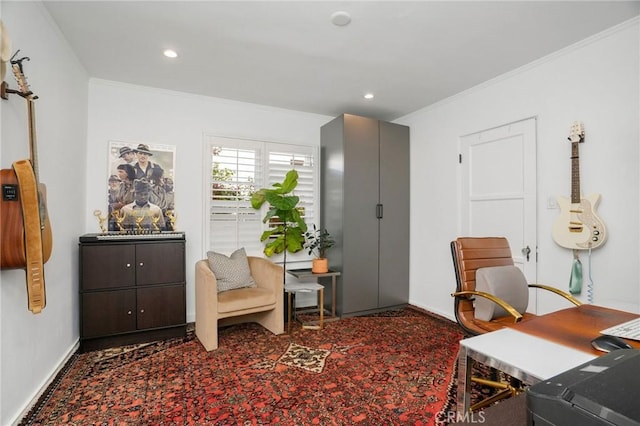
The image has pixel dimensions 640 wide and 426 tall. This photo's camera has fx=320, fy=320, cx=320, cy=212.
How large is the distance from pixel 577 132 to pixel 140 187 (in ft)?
14.0

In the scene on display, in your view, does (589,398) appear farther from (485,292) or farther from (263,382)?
(263,382)

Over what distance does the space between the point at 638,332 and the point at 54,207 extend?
11.8 ft

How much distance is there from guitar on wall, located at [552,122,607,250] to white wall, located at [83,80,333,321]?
3.13 meters

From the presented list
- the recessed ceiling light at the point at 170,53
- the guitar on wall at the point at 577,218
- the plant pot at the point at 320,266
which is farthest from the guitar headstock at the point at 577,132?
the recessed ceiling light at the point at 170,53

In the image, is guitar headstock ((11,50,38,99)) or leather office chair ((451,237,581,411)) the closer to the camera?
guitar headstock ((11,50,38,99))

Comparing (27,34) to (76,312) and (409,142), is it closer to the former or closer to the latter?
(76,312)

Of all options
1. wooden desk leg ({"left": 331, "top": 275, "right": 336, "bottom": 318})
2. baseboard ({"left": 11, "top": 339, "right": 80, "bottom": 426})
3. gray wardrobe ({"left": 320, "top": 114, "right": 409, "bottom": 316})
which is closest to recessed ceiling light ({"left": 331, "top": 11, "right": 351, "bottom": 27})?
gray wardrobe ({"left": 320, "top": 114, "right": 409, "bottom": 316})

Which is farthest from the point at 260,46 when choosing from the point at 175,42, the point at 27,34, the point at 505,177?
the point at 505,177

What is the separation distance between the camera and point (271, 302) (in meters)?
3.36

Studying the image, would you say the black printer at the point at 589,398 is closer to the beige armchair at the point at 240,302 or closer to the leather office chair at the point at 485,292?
the leather office chair at the point at 485,292

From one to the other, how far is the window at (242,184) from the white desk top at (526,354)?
3.27 meters

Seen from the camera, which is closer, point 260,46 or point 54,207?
point 54,207

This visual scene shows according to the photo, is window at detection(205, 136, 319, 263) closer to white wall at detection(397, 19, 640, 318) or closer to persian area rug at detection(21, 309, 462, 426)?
persian area rug at detection(21, 309, 462, 426)

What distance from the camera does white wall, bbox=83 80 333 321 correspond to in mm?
3432
